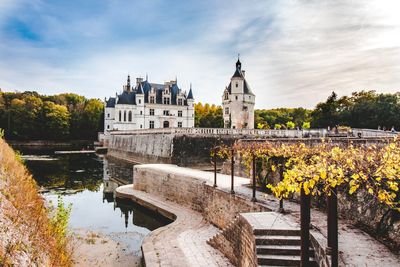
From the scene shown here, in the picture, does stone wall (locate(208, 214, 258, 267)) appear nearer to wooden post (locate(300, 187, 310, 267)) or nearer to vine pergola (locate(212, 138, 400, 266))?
wooden post (locate(300, 187, 310, 267))

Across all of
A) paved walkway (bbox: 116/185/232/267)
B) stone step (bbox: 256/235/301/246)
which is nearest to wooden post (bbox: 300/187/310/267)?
stone step (bbox: 256/235/301/246)

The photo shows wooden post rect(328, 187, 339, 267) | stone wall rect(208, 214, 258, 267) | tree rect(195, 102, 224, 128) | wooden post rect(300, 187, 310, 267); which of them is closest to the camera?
wooden post rect(328, 187, 339, 267)

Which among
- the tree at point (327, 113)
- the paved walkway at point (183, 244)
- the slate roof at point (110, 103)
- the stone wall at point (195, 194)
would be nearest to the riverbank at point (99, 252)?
the paved walkway at point (183, 244)

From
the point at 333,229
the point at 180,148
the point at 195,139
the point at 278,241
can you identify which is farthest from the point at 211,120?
the point at 333,229

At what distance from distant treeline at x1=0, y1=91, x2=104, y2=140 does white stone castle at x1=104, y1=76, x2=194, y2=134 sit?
16227 millimetres

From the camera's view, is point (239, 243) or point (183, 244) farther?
point (183, 244)

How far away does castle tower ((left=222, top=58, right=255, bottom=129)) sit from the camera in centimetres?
4625

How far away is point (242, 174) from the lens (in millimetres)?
18781

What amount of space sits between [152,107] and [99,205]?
37651mm

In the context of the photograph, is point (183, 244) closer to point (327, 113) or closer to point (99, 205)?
point (99, 205)

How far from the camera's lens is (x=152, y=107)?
54.7 m

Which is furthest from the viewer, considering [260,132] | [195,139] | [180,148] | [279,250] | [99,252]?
[260,132]

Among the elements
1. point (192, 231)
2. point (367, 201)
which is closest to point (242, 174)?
point (192, 231)

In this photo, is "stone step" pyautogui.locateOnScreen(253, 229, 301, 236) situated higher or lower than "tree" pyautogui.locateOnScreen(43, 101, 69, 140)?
lower
